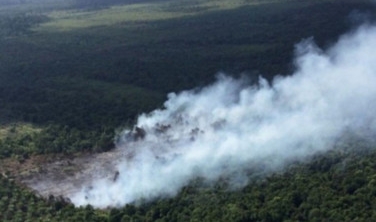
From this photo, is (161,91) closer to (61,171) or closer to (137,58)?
(137,58)

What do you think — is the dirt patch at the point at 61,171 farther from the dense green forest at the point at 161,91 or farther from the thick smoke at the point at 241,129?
the thick smoke at the point at 241,129

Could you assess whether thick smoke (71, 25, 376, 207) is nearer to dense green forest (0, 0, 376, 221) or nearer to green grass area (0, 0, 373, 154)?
dense green forest (0, 0, 376, 221)

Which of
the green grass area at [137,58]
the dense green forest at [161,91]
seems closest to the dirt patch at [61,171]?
the dense green forest at [161,91]

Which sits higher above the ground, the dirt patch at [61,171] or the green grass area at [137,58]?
the green grass area at [137,58]

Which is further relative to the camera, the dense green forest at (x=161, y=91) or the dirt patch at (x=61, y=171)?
the dirt patch at (x=61, y=171)

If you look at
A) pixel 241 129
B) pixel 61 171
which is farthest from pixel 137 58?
pixel 61 171

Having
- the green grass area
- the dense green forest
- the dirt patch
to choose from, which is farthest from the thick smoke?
the green grass area
